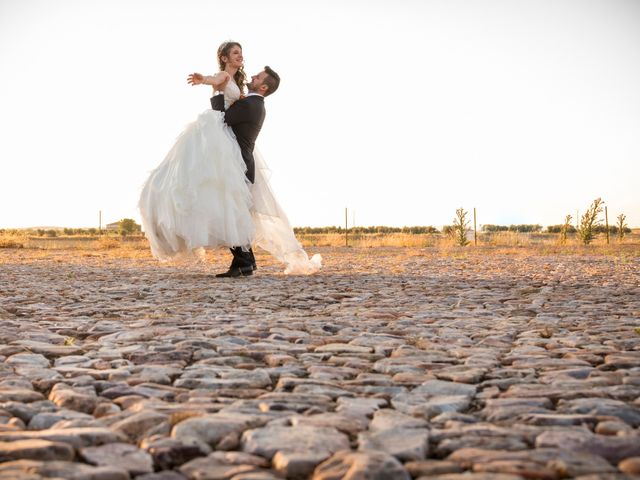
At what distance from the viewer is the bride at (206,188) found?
779 centimetres

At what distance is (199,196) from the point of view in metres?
7.86

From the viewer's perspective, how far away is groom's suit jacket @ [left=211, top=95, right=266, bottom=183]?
333 inches

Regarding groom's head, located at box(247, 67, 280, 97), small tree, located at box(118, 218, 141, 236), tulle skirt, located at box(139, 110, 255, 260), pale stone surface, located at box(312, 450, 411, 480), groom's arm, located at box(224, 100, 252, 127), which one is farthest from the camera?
small tree, located at box(118, 218, 141, 236)

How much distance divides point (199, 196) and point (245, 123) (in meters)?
1.27

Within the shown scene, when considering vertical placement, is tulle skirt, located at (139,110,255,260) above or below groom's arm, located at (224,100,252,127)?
below

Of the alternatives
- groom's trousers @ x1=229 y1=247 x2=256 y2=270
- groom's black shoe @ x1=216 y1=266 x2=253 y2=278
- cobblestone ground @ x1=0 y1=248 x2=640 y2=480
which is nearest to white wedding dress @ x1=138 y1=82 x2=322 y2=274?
groom's trousers @ x1=229 y1=247 x2=256 y2=270

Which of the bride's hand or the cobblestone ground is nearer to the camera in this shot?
the cobblestone ground

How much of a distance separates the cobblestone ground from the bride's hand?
3601 mm

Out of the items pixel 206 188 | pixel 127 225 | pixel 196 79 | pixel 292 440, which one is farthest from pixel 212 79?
pixel 127 225

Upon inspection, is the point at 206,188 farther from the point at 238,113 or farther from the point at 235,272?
the point at 235,272

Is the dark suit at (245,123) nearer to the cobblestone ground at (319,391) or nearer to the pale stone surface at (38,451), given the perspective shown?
the cobblestone ground at (319,391)

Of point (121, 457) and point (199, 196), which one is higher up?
point (199, 196)

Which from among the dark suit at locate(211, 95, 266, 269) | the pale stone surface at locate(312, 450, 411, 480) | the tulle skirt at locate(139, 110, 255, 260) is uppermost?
the dark suit at locate(211, 95, 266, 269)

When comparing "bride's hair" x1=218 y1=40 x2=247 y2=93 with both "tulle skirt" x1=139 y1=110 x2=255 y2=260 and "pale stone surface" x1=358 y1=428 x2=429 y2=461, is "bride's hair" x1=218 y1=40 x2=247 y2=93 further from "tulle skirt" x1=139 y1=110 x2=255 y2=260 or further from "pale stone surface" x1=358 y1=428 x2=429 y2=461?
"pale stone surface" x1=358 y1=428 x2=429 y2=461
